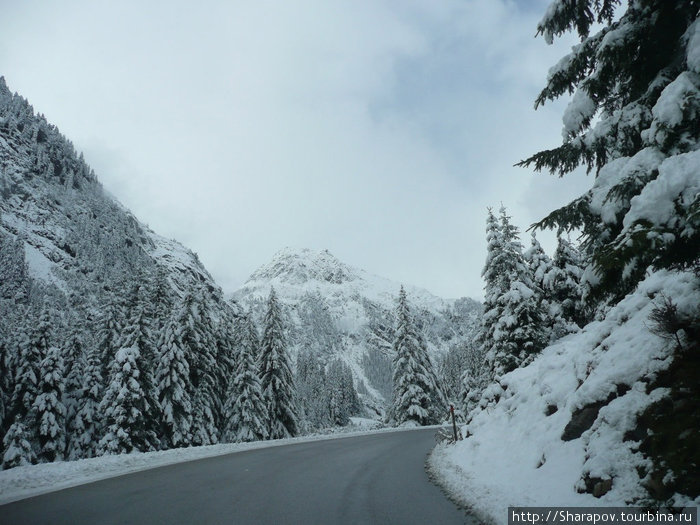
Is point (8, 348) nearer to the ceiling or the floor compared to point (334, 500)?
nearer to the ceiling

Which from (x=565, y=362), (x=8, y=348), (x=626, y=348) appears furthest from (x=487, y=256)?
(x=8, y=348)

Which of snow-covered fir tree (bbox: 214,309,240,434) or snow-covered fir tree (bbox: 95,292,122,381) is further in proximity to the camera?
snow-covered fir tree (bbox: 214,309,240,434)

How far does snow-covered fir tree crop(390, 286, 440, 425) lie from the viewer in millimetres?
38781

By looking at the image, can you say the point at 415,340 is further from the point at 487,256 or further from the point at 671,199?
the point at 671,199

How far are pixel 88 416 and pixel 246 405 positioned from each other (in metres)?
12.3

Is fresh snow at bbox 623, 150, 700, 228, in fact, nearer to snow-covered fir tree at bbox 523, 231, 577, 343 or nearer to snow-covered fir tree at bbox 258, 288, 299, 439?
snow-covered fir tree at bbox 523, 231, 577, 343

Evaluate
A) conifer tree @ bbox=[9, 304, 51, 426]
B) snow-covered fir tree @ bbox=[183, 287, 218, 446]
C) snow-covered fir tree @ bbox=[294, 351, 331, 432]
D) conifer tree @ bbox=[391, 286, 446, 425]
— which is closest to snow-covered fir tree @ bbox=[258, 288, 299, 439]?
snow-covered fir tree @ bbox=[183, 287, 218, 446]

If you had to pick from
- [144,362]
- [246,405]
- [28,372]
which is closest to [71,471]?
[144,362]

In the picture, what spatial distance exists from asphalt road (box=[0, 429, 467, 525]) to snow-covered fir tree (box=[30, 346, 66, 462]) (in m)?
26.2

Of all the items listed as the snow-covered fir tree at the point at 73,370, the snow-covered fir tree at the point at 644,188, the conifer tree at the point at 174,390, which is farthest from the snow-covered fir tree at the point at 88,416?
the snow-covered fir tree at the point at 644,188

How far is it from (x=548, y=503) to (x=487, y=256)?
20.5 metres

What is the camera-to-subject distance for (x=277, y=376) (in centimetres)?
3731

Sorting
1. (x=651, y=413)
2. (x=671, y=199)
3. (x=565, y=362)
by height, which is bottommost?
(x=651, y=413)

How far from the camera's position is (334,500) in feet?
25.3
